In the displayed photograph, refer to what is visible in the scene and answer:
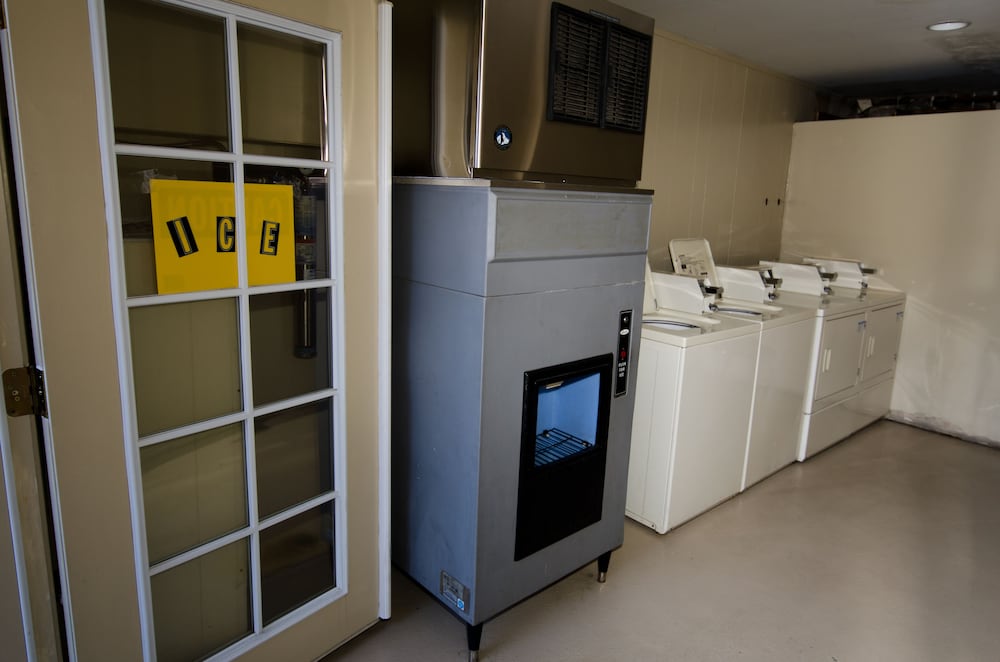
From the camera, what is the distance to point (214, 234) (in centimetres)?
147

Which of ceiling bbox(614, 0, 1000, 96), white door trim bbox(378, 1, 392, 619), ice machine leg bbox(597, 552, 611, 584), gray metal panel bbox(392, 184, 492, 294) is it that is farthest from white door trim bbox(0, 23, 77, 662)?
ceiling bbox(614, 0, 1000, 96)

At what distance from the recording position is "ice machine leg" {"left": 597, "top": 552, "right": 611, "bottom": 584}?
2.38 meters

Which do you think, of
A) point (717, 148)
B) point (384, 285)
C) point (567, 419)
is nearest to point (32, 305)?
point (384, 285)

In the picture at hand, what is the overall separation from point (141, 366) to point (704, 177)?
3.36 meters

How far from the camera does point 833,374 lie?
141 inches

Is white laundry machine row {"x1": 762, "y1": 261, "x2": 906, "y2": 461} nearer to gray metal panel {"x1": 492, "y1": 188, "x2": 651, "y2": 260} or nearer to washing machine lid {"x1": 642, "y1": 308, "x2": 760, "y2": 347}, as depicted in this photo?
washing machine lid {"x1": 642, "y1": 308, "x2": 760, "y2": 347}

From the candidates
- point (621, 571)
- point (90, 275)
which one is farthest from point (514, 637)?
point (90, 275)

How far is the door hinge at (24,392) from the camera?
1.21 metres

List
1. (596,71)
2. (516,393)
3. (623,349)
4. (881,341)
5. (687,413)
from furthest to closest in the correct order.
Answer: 1. (881,341)
2. (687,413)
3. (623,349)
4. (596,71)
5. (516,393)

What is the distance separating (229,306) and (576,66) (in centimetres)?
123

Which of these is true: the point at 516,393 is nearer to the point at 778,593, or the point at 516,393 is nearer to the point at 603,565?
the point at 603,565

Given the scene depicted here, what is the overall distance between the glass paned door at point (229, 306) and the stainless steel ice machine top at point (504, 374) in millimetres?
297

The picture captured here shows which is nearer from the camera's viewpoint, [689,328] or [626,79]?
[626,79]

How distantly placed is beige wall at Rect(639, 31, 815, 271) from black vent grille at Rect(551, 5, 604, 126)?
1.48 metres
